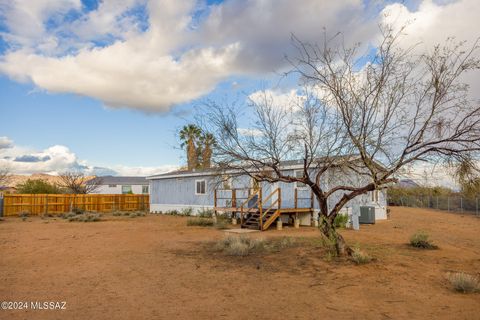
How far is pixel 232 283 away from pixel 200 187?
19211 mm

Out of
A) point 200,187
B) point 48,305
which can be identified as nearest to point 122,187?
point 200,187

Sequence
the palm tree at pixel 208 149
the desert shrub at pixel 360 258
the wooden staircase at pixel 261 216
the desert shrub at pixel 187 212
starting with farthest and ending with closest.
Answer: the desert shrub at pixel 187 212 < the wooden staircase at pixel 261 216 < the palm tree at pixel 208 149 < the desert shrub at pixel 360 258

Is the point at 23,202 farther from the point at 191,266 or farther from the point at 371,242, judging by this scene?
the point at 371,242

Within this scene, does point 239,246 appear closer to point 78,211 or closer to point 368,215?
point 368,215

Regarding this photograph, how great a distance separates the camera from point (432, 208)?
112 feet

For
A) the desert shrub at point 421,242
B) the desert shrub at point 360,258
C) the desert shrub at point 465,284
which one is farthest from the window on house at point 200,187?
the desert shrub at point 465,284

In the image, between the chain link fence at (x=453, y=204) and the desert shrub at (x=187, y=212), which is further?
the chain link fence at (x=453, y=204)

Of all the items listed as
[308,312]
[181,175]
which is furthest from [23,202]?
[308,312]

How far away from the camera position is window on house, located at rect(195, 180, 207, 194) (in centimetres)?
2636

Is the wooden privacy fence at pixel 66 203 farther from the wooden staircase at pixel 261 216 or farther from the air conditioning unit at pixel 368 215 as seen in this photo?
the air conditioning unit at pixel 368 215

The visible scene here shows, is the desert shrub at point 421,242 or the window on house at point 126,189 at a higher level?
the window on house at point 126,189

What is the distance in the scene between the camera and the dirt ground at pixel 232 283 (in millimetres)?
5934

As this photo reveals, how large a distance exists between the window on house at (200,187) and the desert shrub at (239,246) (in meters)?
14.3

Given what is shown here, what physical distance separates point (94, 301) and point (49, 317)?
92 cm
